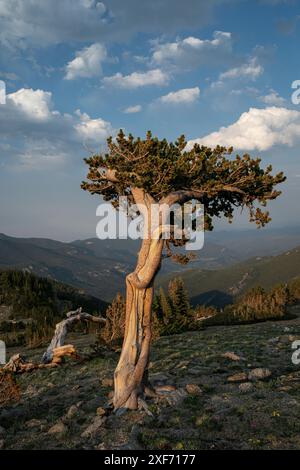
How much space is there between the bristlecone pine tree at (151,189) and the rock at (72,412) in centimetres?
160

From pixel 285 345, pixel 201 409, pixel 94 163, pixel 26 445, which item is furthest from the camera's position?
pixel 285 345

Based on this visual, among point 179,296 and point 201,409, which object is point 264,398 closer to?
point 201,409

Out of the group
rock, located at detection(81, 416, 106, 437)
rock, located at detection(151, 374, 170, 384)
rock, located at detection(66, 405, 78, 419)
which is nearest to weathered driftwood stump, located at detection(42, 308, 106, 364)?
rock, located at detection(151, 374, 170, 384)

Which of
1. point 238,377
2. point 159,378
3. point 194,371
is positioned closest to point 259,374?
point 238,377

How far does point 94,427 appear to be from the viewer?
11.0 meters

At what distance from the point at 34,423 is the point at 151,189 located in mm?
9555

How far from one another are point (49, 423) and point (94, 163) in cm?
1007

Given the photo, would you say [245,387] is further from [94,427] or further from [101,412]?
[94,427]

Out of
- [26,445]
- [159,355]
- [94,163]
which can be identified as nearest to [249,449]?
[26,445]

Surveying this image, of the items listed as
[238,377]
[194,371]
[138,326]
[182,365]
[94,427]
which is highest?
[138,326]

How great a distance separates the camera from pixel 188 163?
13.7 meters

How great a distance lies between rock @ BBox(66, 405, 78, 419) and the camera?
12.7m

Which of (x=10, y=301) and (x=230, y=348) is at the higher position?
(x=230, y=348)
